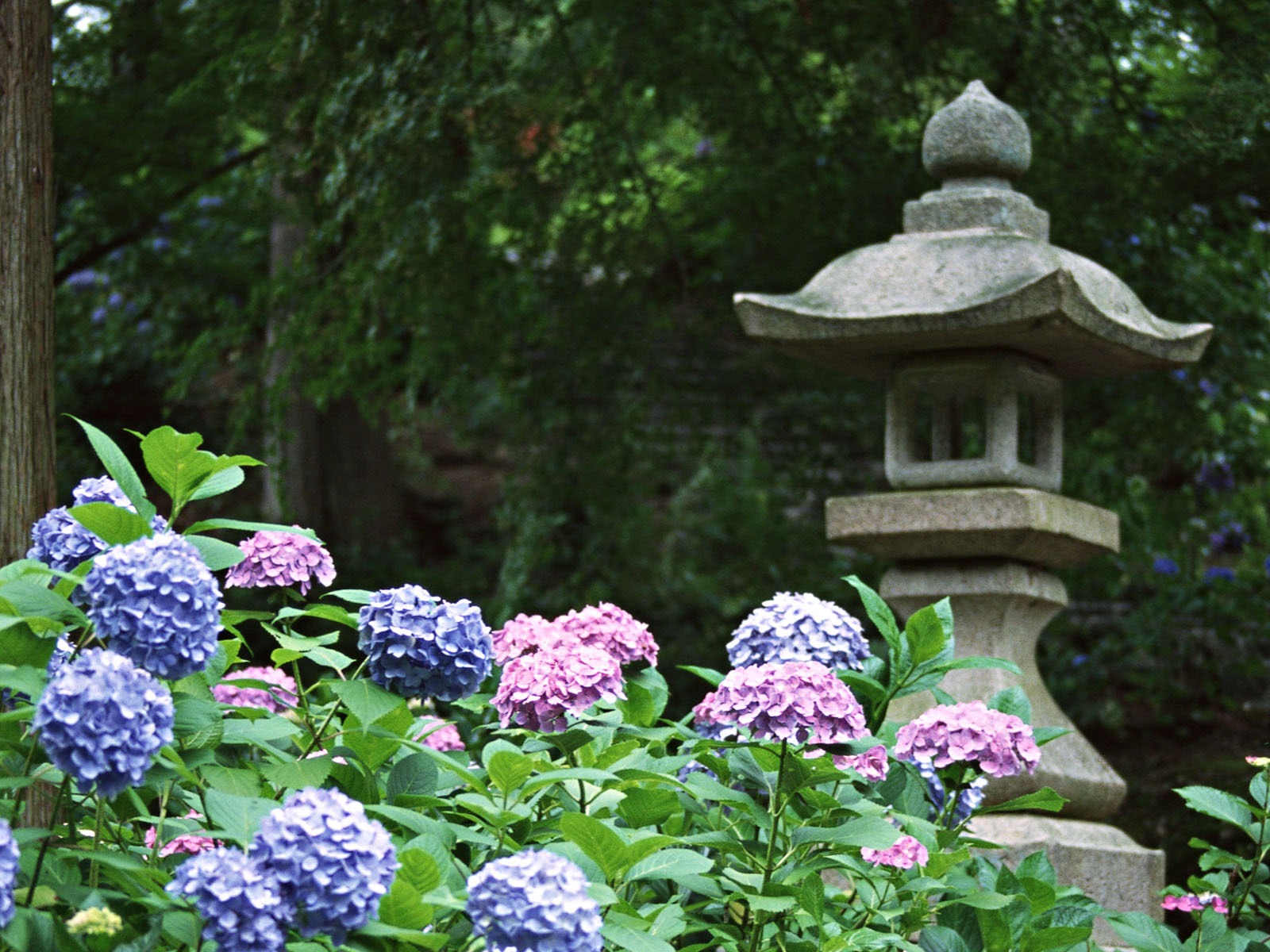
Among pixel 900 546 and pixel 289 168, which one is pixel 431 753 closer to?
pixel 900 546

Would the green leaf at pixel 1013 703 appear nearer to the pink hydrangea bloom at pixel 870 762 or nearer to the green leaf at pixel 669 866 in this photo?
the pink hydrangea bloom at pixel 870 762

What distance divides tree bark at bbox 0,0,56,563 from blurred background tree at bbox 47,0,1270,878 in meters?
2.70

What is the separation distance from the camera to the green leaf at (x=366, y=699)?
174 cm

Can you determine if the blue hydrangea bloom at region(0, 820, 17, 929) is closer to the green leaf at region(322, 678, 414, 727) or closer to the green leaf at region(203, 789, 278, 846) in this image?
the green leaf at region(203, 789, 278, 846)

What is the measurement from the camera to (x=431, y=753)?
1.82 metres

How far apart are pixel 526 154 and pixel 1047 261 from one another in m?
3.33

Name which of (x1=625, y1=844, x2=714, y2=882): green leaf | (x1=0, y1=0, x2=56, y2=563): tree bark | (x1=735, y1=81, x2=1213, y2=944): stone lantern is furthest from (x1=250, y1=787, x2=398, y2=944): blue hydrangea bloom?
(x1=735, y1=81, x2=1213, y2=944): stone lantern

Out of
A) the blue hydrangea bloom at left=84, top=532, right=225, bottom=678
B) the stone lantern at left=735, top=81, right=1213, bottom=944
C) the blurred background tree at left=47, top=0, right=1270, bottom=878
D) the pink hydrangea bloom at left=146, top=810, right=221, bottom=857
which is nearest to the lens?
the blue hydrangea bloom at left=84, top=532, right=225, bottom=678

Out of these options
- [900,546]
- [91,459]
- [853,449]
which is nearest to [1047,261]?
[900,546]

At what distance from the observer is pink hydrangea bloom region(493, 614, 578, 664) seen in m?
2.22

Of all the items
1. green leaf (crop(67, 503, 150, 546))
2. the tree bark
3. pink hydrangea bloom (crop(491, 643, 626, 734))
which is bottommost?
pink hydrangea bloom (crop(491, 643, 626, 734))

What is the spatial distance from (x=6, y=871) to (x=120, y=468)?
56cm

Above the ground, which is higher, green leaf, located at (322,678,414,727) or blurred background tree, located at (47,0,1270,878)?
blurred background tree, located at (47,0,1270,878)

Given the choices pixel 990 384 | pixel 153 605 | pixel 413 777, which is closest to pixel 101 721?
pixel 153 605
